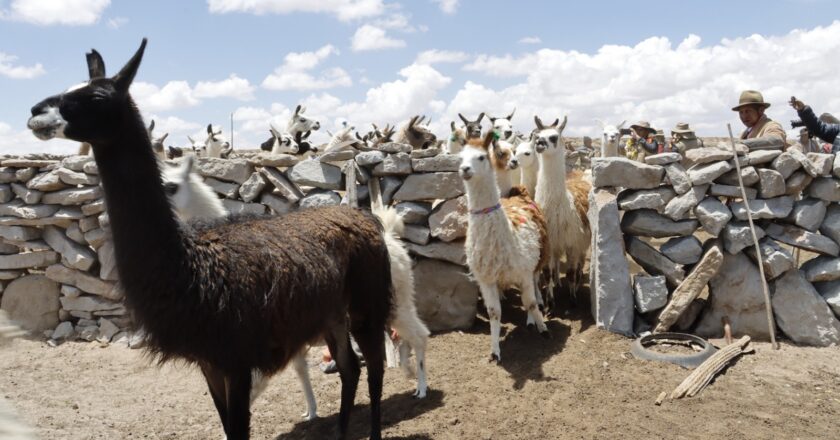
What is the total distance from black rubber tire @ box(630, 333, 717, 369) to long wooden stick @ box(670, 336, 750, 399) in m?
0.11

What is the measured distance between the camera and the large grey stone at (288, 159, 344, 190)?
6.42 metres

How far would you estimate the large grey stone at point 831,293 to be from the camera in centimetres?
586

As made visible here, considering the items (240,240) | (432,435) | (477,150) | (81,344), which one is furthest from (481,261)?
(81,344)

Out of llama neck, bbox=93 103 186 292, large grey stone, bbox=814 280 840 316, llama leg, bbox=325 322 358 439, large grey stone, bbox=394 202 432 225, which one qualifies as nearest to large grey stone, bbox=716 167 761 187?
large grey stone, bbox=814 280 840 316

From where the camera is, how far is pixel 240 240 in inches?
125

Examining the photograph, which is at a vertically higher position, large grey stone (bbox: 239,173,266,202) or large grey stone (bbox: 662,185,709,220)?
large grey stone (bbox: 239,173,266,202)

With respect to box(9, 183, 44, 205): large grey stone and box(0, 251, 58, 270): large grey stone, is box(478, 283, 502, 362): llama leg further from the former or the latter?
box(9, 183, 44, 205): large grey stone

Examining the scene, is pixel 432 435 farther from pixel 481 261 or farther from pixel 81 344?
pixel 81 344

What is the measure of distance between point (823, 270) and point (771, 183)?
1.03 metres

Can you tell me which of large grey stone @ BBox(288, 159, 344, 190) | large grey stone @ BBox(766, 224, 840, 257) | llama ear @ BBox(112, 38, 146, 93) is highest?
llama ear @ BBox(112, 38, 146, 93)

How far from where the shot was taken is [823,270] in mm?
5949

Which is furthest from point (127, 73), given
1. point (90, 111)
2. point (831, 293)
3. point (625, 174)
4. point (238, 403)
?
point (831, 293)

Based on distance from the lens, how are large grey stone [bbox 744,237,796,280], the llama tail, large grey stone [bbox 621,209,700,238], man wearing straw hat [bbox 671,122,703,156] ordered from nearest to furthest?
1. the llama tail
2. large grey stone [bbox 744,237,796,280]
3. large grey stone [bbox 621,209,700,238]
4. man wearing straw hat [bbox 671,122,703,156]

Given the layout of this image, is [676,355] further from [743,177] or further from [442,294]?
[442,294]
